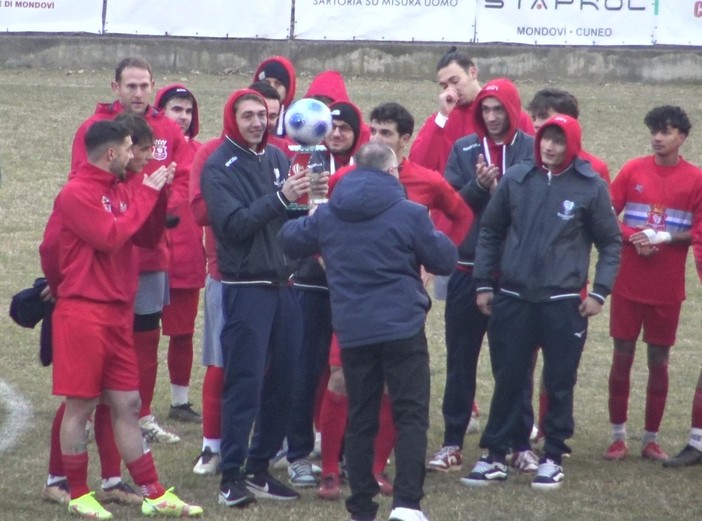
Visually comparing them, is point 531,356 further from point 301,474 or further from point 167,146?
point 167,146

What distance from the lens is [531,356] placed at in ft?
22.4

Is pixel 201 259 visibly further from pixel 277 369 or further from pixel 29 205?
pixel 29 205

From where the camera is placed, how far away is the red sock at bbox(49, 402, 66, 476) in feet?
20.0

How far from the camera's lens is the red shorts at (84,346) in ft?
19.1

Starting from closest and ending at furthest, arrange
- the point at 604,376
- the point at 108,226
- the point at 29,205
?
the point at 108,226, the point at 604,376, the point at 29,205

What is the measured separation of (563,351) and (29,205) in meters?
8.37

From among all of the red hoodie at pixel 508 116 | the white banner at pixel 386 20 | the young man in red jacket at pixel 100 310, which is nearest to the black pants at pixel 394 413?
the young man in red jacket at pixel 100 310

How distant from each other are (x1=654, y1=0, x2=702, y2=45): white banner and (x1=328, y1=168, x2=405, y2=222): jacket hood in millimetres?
14301

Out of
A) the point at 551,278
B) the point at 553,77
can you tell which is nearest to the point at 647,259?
the point at 551,278

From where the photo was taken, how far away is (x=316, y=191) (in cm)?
612

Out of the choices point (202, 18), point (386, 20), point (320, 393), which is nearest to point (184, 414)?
point (320, 393)

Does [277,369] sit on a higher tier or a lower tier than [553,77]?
lower

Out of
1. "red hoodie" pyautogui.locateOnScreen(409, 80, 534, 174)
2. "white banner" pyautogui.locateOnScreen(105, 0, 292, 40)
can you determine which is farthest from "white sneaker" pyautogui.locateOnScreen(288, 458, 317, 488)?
"white banner" pyautogui.locateOnScreen(105, 0, 292, 40)

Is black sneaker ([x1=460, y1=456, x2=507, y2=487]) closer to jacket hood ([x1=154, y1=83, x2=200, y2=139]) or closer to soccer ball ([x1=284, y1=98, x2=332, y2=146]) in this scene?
soccer ball ([x1=284, y1=98, x2=332, y2=146])
